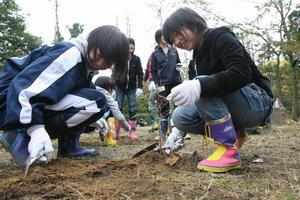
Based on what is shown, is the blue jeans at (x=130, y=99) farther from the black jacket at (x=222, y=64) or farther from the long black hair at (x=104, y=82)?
the black jacket at (x=222, y=64)

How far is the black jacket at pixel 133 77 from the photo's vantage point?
5.23 meters

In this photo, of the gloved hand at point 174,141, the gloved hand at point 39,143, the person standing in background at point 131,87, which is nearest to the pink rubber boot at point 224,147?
the gloved hand at point 174,141

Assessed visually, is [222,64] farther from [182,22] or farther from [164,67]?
[164,67]

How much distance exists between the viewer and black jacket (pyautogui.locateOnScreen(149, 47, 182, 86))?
465 cm

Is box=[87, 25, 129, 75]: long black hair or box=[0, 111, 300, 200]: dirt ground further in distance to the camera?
box=[87, 25, 129, 75]: long black hair

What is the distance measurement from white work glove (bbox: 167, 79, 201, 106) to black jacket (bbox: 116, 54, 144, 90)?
3359 millimetres

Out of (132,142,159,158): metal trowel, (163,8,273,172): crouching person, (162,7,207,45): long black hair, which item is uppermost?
(162,7,207,45): long black hair

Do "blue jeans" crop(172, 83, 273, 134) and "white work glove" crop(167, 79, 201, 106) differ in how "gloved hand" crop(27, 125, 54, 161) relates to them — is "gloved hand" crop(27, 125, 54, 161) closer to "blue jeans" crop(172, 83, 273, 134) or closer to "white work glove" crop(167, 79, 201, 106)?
"white work glove" crop(167, 79, 201, 106)

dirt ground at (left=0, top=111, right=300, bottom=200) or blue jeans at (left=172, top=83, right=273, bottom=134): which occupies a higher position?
blue jeans at (left=172, top=83, right=273, bottom=134)

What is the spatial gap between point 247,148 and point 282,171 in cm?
100

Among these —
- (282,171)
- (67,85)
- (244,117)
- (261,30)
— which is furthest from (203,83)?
(261,30)

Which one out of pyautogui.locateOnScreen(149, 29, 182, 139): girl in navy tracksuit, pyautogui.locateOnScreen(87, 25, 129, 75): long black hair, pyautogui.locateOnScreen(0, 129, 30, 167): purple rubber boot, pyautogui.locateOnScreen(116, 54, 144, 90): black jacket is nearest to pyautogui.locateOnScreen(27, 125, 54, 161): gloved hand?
pyautogui.locateOnScreen(0, 129, 30, 167): purple rubber boot

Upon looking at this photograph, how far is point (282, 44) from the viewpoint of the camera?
10.1m

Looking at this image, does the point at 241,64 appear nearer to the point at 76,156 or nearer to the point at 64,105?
the point at 64,105
